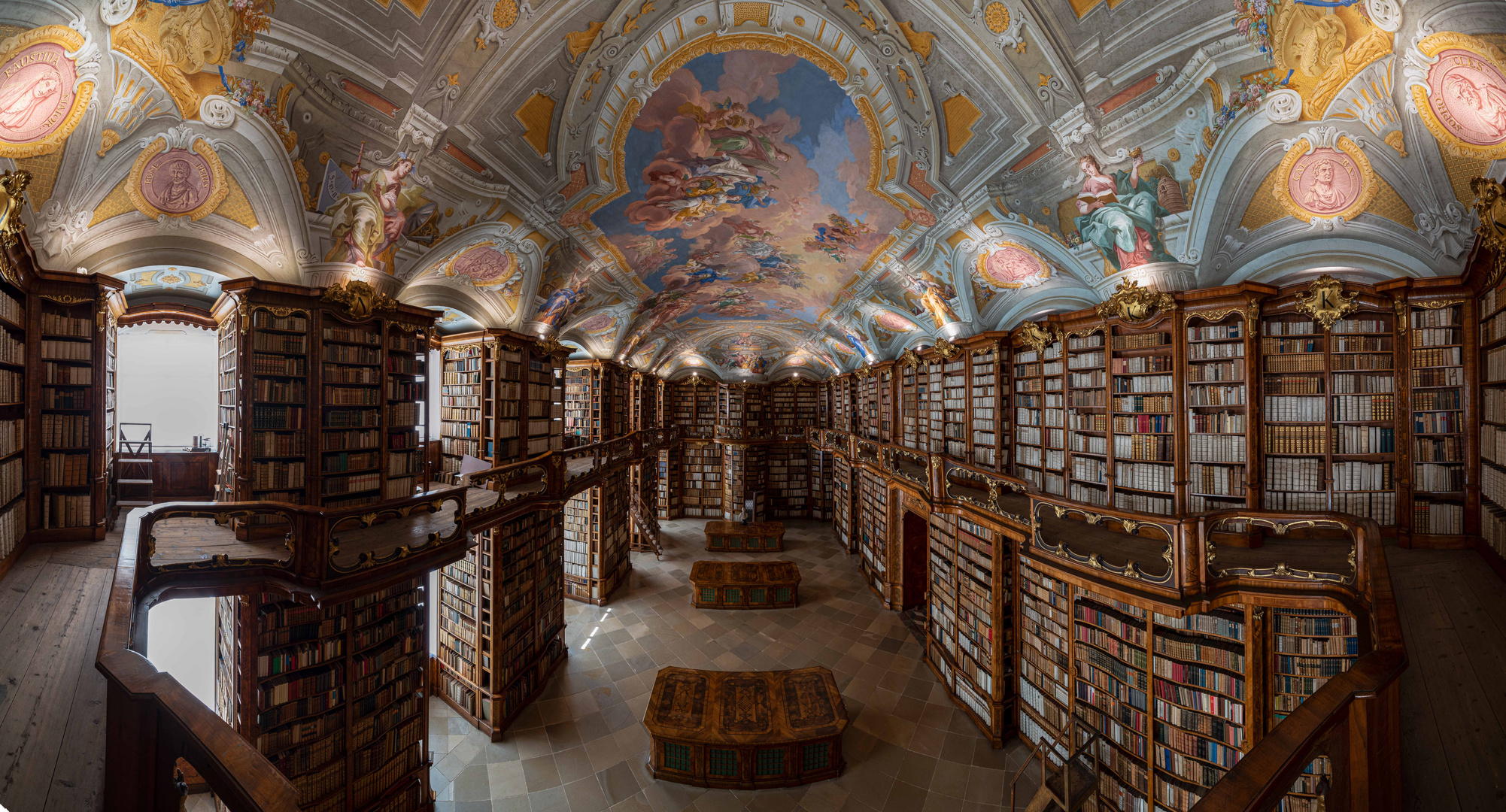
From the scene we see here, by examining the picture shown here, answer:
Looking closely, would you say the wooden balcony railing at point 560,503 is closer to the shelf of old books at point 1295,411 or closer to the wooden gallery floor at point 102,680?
the wooden gallery floor at point 102,680

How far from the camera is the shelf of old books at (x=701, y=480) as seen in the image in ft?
70.7

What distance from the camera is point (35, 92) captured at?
3412 millimetres

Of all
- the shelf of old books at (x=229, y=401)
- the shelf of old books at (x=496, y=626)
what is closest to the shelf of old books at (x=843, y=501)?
the shelf of old books at (x=496, y=626)

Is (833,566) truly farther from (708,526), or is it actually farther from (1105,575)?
(1105,575)

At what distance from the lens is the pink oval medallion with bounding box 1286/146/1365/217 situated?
15.8 feet

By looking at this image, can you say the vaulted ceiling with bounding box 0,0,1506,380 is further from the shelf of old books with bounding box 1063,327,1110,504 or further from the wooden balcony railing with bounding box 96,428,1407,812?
the wooden balcony railing with bounding box 96,428,1407,812

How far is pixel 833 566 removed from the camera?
15.5 meters

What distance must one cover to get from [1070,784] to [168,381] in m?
18.2

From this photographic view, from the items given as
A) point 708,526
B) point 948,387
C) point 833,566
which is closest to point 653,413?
point 708,526

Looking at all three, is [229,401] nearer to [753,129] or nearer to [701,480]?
[753,129]

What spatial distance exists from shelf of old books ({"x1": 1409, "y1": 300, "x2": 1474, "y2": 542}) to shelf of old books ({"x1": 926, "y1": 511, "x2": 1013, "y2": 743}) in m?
4.06

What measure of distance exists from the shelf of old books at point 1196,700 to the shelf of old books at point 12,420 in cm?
1062

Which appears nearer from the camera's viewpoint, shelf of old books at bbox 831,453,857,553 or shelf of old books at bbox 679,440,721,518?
shelf of old books at bbox 831,453,857,553

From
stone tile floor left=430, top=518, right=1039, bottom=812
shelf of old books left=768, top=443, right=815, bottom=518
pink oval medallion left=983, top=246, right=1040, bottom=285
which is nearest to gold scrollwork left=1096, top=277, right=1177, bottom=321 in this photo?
pink oval medallion left=983, top=246, right=1040, bottom=285
